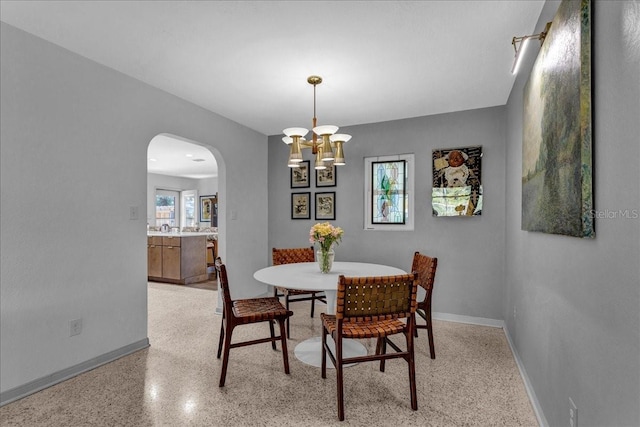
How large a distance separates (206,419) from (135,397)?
589mm

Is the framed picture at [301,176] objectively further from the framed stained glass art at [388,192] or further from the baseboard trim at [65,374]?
the baseboard trim at [65,374]

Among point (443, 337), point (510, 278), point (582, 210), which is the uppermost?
point (582, 210)

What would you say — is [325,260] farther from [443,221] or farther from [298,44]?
[443,221]

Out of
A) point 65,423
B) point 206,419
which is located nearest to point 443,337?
point 206,419

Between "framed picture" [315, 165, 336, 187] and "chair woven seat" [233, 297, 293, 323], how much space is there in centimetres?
216

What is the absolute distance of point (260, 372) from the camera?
8.18 feet

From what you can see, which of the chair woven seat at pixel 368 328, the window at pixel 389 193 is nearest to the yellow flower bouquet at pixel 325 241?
the chair woven seat at pixel 368 328

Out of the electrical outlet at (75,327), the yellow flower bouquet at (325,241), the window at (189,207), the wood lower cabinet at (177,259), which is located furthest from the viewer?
the window at (189,207)

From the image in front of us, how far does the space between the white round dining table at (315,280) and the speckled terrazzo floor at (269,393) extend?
0.47 ft

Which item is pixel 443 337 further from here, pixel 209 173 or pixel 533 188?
pixel 209 173

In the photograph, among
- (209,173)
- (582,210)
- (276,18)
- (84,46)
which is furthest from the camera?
(209,173)

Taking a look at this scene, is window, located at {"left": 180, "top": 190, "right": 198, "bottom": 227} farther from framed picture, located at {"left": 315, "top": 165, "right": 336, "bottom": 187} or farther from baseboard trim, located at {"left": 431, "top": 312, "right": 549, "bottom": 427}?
baseboard trim, located at {"left": 431, "top": 312, "right": 549, "bottom": 427}

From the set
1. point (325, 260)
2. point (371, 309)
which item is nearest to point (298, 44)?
point (325, 260)

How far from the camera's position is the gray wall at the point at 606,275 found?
3.01 feet
